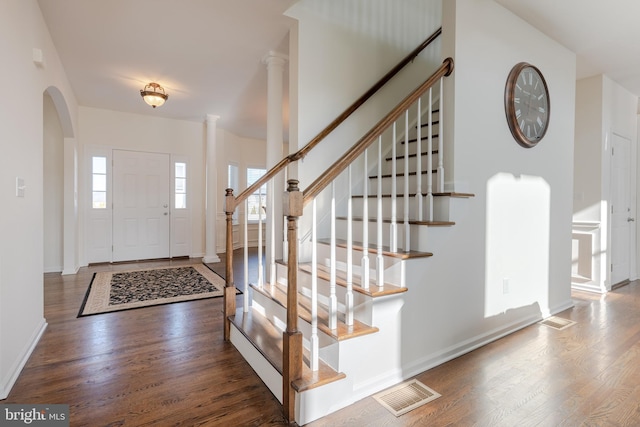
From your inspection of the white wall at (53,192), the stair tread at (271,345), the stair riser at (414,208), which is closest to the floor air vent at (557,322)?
the stair riser at (414,208)

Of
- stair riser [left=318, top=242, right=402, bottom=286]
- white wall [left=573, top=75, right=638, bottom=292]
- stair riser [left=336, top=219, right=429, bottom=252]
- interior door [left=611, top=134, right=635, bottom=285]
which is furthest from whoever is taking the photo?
interior door [left=611, top=134, right=635, bottom=285]

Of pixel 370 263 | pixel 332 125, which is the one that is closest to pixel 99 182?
pixel 332 125

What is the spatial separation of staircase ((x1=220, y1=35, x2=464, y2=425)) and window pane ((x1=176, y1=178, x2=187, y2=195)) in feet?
13.7

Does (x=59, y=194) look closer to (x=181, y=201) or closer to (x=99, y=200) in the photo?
(x=99, y=200)

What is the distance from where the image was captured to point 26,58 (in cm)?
233

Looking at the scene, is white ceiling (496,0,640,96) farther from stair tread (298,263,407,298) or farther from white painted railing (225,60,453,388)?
stair tread (298,263,407,298)

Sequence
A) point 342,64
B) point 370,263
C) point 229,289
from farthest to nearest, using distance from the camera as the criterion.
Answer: point 342,64 < point 229,289 < point 370,263

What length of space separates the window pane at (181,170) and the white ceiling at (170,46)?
1.36 m

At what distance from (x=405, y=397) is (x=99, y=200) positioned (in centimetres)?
586

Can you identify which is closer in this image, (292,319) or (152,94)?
(292,319)

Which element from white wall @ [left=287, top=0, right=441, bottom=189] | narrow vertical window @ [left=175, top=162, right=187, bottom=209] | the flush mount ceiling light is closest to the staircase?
white wall @ [left=287, top=0, right=441, bottom=189]

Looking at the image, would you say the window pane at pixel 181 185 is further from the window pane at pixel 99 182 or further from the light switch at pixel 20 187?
the light switch at pixel 20 187

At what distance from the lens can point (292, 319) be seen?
1.64m

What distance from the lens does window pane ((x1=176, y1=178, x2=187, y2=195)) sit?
6250 millimetres
